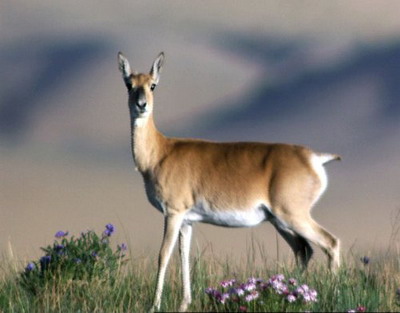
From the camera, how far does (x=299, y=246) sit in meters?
11.1

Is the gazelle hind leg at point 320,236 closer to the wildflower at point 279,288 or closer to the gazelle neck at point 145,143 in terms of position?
the gazelle neck at point 145,143

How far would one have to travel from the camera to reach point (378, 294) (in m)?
9.39

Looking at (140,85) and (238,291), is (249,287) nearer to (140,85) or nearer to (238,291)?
(238,291)

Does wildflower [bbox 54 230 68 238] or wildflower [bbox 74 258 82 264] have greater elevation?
wildflower [bbox 54 230 68 238]

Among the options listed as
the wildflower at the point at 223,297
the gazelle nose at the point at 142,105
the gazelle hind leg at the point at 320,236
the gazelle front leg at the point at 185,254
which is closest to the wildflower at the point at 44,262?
the gazelle front leg at the point at 185,254

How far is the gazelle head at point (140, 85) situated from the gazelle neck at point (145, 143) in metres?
0.16

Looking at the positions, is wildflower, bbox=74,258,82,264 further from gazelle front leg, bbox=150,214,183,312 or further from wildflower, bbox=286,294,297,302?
wildflower, bbox=286,294,297,302

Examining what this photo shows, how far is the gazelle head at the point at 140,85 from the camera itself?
10.5m

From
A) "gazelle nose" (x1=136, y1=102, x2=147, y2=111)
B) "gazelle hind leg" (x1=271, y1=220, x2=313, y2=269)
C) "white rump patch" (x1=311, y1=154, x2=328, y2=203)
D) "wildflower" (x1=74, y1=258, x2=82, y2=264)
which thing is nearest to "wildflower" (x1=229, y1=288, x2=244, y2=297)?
"white rump patch" (x1=311, y1=154, x2=328, y2=203)

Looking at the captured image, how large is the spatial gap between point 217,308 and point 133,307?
2509mm

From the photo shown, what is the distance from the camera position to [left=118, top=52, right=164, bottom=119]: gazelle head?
34.5 feet

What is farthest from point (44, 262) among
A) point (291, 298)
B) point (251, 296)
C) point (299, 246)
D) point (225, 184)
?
point (291, 298)

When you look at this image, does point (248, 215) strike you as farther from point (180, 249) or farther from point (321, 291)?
point (321, 291)

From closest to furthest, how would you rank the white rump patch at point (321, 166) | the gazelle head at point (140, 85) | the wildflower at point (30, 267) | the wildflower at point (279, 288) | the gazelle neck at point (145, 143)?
the wildflower at point (279, 288), the gazelle head at point (140, 85), the white rump patch at point (321, 166), the gazelle neck at point (145, 143), the wildflower at point (30, 267)
